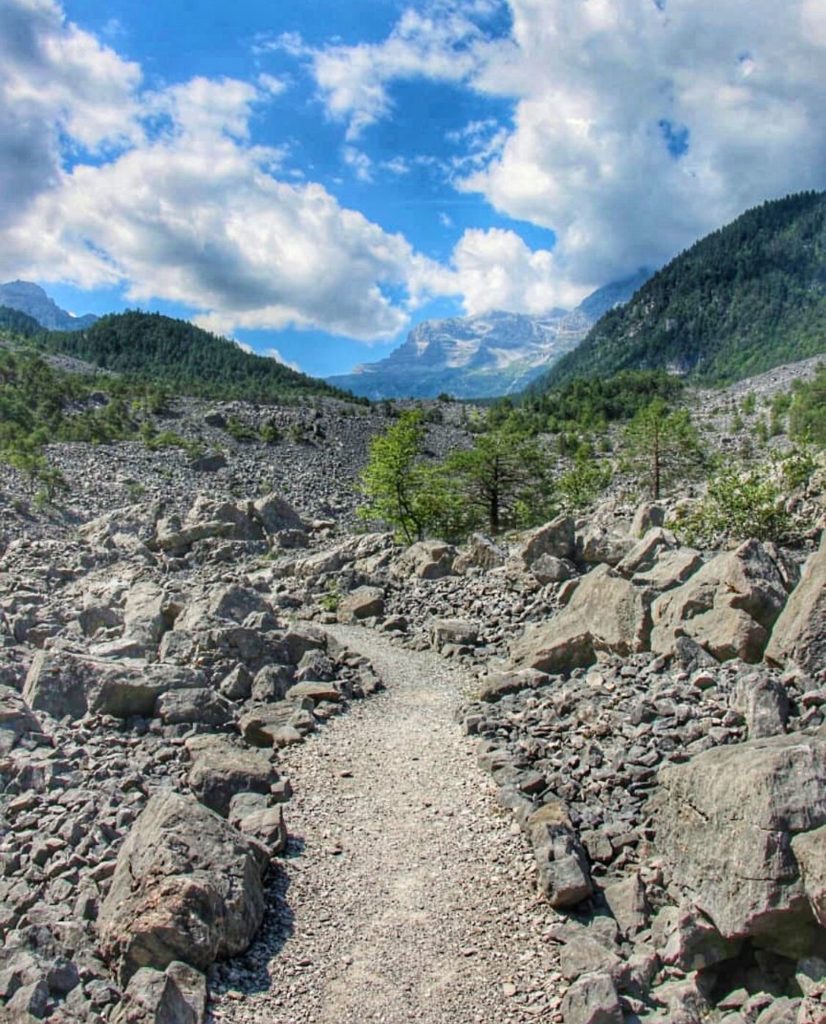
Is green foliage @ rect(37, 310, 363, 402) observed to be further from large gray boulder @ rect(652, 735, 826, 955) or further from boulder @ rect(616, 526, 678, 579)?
large gray boulder @ rect(652, 735, 826, 955)

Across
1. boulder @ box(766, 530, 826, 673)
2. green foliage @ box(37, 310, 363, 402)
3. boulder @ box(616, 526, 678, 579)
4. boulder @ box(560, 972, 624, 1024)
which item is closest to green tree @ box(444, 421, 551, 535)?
boulder @ box(616, 526, 678, 579)

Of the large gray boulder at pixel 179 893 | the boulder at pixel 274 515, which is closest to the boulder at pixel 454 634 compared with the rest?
the large gray boulder at pixel 179 893

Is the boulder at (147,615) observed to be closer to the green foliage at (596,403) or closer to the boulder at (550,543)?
the boulder at (550,543)

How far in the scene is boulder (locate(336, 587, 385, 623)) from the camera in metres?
24.9

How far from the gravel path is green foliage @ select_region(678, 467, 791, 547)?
11.9 m

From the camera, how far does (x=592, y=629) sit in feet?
57.6

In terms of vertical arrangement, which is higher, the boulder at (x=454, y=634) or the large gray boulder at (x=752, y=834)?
the boulder at (x=454, y=634)

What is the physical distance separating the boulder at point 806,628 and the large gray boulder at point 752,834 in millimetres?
3689

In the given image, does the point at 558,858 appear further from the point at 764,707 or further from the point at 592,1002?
the point at 764,707

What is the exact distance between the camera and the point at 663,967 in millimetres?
8570

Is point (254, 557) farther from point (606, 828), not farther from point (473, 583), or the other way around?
point (606, 828)

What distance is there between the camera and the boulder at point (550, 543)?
946 inches

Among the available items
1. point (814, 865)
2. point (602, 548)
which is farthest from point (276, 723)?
point (602, 548)

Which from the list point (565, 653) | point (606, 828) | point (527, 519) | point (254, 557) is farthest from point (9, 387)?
point (606, 828)
